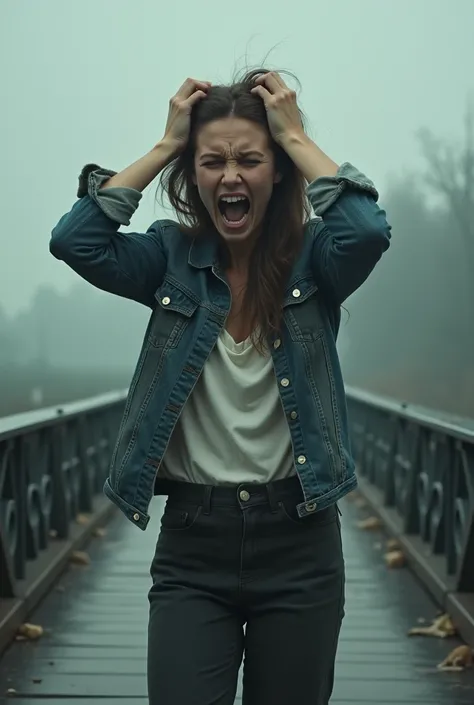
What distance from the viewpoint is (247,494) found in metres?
2.04

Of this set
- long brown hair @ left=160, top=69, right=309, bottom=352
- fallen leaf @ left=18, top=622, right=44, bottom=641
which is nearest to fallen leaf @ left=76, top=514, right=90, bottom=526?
fallen leaf @ left=18, top=622, right=44, bottom=641

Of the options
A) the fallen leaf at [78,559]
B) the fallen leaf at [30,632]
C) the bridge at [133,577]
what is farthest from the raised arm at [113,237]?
the fallen leaf at [78,559]

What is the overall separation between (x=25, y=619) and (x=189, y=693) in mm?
3144

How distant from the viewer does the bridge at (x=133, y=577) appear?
4.21 meters

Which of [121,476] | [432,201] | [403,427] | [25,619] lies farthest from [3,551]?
[432,201]

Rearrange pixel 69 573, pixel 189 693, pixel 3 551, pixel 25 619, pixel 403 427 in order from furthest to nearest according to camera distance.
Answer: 1. pixel 403 427
2. pixel 69 573
3. pixel 25 619
4. pixel 3 551
5. pixel 189 693

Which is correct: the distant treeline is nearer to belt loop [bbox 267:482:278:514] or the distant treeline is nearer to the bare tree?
the bare tree

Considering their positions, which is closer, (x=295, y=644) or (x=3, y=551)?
(x=295, y=644)

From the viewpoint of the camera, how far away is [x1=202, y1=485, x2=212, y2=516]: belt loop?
6.72 ft

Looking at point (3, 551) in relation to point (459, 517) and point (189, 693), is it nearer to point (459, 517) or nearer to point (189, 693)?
point (459, 517)

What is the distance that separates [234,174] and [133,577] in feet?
14.2

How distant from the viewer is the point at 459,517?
517 centimetres

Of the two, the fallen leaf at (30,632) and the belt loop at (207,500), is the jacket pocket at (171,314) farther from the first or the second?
the fallen leaf at (30,632)

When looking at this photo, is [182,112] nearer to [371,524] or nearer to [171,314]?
[171,314]
